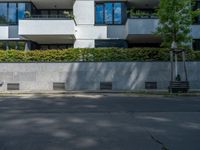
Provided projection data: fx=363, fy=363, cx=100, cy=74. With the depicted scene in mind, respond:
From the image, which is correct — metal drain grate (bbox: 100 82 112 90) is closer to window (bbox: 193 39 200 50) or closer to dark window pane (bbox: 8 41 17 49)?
window (bbox: 193 39 200 50)

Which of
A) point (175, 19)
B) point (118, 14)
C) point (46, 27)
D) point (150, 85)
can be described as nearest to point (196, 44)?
point (118, 14)

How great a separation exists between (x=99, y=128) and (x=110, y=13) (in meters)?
22.2

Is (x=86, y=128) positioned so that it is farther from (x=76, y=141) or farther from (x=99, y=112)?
(x=99, y=112)

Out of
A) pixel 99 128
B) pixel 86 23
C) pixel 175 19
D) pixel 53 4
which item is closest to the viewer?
pixel 99 128

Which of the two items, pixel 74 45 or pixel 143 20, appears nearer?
pixel 143 20

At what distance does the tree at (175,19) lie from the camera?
75.4ft

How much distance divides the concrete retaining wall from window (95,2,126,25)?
6.77m

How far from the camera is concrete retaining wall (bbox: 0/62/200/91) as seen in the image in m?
24.8

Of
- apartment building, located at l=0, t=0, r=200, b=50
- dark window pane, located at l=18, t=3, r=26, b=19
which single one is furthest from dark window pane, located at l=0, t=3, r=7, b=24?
dark window pane, located at l=18, t=3, r=26, b=19

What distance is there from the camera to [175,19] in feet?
75.3

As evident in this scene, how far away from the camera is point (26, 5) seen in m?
30.1

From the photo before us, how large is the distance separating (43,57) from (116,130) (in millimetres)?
16744

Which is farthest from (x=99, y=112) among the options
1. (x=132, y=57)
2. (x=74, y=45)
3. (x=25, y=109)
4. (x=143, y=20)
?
(x=74, y=45)

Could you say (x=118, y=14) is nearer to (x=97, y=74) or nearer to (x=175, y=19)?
(x=97, y=74)
